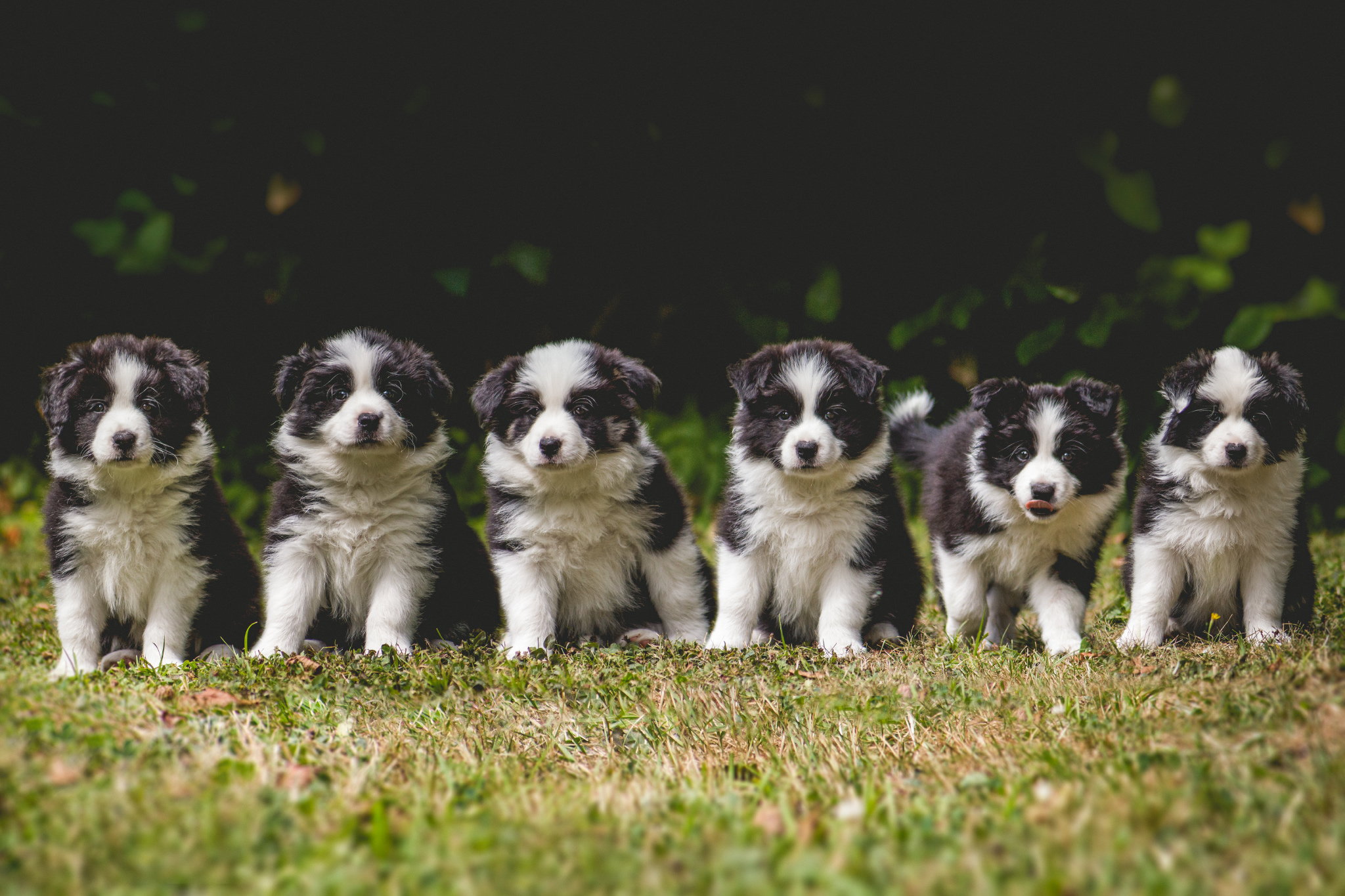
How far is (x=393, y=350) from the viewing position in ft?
16.6

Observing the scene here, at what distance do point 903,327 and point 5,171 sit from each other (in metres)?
6.70

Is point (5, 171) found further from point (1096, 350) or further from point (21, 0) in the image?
point (1096, 350)

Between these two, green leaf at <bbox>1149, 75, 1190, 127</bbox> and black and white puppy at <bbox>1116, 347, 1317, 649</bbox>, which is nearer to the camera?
black and white puppy at <bbox>1116, 347, 1317, 649</bbox>

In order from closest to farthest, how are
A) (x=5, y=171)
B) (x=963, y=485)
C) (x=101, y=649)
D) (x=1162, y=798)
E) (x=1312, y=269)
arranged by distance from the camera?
1. (x=1162, y=798)
2. (x=101, y=649)
3. (x=963, y=485)
4. (x=1312, y=269)
5. (x=5, y=171)

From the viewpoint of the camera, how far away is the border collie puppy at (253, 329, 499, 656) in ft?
16.1

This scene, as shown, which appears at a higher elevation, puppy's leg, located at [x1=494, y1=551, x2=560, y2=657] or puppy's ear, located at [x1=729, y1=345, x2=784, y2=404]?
puppy's ear, located at [x1=729, y1=345, x2=784, y2=404]

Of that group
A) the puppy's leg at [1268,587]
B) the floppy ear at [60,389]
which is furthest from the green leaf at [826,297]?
the floppy ear at [60,389]

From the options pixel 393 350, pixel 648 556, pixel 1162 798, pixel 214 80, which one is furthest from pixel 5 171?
pixel 1162 798

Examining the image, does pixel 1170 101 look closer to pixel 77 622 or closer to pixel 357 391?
pixel 357 391

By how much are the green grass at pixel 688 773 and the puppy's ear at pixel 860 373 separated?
3.87 feet

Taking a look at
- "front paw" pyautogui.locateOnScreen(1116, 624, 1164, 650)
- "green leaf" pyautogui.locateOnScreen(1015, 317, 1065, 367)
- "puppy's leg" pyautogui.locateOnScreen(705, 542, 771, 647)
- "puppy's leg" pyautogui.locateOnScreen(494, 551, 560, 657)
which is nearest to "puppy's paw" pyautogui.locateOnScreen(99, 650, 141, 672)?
"puppy's leg" pyautogui.locateOnScreen(494, 551, 560, 657)

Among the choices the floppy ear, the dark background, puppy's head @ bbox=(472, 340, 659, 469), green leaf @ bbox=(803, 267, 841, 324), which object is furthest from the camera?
green leaf @ bbox=(803, 267, 841, 324)

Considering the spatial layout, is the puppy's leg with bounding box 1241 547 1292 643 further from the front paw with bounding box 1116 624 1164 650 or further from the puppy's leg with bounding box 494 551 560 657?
the puppy's leg with bounding box 494 551 560 657

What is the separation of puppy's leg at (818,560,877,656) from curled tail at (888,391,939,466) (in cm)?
131
